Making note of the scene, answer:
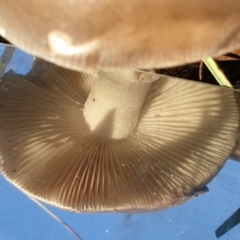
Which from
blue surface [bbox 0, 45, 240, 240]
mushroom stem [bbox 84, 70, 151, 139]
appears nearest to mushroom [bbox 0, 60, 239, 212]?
mushroom stem [bbox 84, 70, 151, 139]

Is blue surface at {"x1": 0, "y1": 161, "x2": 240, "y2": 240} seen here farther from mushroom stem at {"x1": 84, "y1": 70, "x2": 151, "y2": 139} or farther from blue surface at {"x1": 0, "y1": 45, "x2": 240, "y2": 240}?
mushroom stem at {"x1": 84, "y1": 70, "x2": 151, "y2": 139}

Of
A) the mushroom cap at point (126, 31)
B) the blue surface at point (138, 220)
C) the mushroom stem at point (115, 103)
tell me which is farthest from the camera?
the blue surface at point (138, 220)

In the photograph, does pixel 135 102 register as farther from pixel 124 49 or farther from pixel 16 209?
pixel 16 209

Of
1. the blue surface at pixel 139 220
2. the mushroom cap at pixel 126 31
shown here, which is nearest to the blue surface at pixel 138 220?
the blue surface at pixel 139 220

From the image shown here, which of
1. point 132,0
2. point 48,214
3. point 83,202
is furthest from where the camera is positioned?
point 48,214

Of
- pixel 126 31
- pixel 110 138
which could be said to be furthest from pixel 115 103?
pixel 126 31

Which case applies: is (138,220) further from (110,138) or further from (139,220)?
(110,138)

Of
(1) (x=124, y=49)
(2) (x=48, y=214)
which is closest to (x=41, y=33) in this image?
(1) (x=124, y=49)

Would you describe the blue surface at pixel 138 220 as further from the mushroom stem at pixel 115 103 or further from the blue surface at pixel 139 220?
the mushroom stem at pixel 115 103
